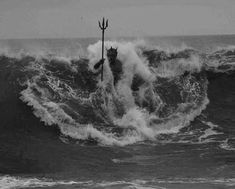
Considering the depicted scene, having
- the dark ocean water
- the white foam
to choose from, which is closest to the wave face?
the dark ocean water

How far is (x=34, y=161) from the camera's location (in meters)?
12.6

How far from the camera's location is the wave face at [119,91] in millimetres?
15438

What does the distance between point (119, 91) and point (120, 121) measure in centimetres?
204

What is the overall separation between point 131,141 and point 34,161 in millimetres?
3278

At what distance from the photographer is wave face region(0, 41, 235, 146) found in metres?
15.4

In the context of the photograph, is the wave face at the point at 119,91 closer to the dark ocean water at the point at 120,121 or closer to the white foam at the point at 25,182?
the dark ocean water at the point at 120,121

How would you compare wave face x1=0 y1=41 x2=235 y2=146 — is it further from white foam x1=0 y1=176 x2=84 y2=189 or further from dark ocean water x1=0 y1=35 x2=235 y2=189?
white foam x1=0 y1=176 x2=84 y2=189

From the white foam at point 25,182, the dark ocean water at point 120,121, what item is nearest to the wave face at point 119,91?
the dark ocean water at point 120,121

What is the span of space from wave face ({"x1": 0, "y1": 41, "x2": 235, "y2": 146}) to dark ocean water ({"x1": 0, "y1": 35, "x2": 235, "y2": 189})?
37 millimetres

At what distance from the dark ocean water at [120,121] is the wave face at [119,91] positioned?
4 centimetres

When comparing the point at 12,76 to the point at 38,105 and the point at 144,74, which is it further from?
the point at 144,74

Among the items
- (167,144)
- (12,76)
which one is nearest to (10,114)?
(12,76)

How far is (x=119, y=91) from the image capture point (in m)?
17.7

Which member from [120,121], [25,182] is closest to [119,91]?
→ [120,121]
